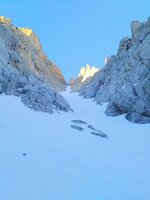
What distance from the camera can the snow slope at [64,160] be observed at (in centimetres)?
1481

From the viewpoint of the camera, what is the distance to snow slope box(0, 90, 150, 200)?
14812mm

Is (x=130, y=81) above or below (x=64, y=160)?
above

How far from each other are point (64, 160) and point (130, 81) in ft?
87.9

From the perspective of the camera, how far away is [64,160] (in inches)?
760

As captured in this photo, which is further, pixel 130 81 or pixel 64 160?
pixel 130 81

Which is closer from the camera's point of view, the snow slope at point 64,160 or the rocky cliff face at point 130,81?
the snow slope at point 64,160

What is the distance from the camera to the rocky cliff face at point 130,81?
124 feet

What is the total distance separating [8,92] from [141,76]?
743 inches

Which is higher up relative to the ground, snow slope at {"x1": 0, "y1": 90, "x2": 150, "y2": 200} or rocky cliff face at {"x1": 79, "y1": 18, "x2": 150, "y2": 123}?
rocky cliff face at {"x1": 79, "y1": 18, "x2": 150, "y2": 123}

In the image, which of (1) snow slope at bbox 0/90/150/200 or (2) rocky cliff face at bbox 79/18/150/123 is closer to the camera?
(1) snow slope at bbox 0/90/150/200

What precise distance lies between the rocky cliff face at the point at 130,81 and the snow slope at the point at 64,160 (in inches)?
245

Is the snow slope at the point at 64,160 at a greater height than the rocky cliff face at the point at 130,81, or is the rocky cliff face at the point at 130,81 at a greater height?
the rocky cliff face at the point at 130,81

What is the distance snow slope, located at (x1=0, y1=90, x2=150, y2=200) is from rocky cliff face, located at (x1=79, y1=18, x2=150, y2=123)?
622 centimetres

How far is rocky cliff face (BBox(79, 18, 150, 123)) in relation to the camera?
124 ft
